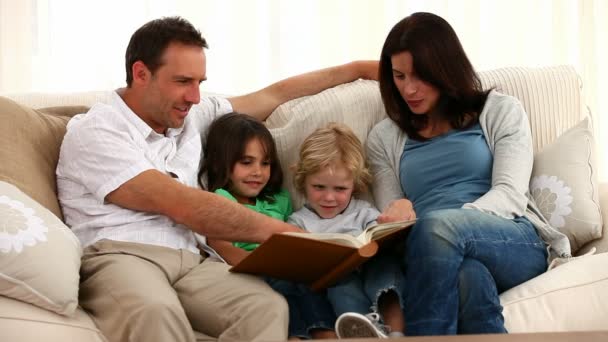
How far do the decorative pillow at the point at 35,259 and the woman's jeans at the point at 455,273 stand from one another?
0.77m

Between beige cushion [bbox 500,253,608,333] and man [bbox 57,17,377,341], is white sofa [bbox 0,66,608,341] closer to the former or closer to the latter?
beige cushion [bbox 500,253,608,333]

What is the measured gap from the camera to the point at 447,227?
7.27 ft

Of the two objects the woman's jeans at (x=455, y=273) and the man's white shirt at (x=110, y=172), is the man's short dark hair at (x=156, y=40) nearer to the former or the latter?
the man's white shirt at (x=110, y=172)

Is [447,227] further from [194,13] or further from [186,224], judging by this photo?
[194,13]

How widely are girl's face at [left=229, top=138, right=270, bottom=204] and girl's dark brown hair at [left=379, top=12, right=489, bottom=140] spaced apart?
422 millimetres

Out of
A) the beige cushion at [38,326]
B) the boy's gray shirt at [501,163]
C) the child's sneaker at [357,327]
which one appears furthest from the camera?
the boy's gray shirt at [501,163]

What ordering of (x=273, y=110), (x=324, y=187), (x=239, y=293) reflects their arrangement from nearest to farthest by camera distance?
(x=239, y=293)
(x=324, y=187)
(x=273, y=110)

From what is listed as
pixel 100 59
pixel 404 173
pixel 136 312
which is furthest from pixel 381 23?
pixel 136 312

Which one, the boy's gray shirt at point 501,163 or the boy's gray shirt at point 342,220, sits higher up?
the boy's gray shirt at point 501,163

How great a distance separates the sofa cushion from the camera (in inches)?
91.0

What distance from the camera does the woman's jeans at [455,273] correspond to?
2131 mm

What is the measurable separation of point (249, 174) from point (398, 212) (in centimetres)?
47

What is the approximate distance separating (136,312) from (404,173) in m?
0.97

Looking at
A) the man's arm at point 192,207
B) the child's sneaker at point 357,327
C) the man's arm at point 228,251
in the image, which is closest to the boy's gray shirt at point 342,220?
the man's arm at point 228,251
